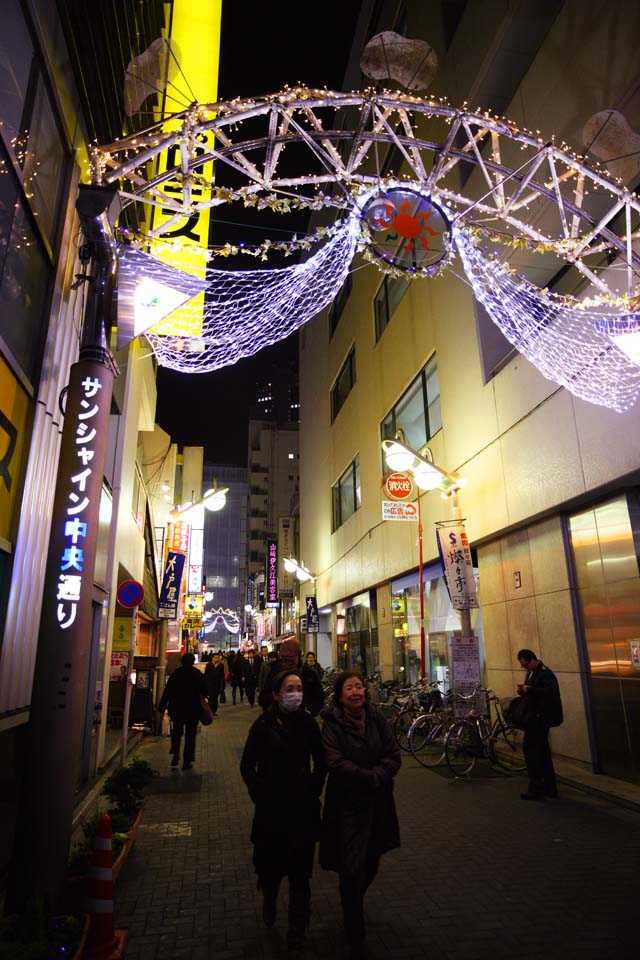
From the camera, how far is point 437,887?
494cm

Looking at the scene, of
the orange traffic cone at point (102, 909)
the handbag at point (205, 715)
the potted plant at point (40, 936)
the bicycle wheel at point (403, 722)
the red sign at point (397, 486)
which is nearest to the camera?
the potted plant at point (40, 936)

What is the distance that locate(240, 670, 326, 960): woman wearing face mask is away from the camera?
394 cm

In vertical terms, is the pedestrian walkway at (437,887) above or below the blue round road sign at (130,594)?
below

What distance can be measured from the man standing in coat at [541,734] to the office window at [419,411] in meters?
8.22

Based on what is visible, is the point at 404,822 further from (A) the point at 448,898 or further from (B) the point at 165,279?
(B) the point at 165,279

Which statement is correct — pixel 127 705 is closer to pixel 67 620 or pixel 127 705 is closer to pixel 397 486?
pixel 67 620

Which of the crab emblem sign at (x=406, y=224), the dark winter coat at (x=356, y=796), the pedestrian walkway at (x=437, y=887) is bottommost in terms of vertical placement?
the pedestrian walkway at (x=437, y=887)

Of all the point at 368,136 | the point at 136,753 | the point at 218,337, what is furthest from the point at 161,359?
the point at 136,753

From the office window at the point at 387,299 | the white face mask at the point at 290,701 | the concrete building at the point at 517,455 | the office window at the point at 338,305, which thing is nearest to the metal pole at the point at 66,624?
the white face mask at the point at 290,701

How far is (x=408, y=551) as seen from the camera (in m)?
16.5

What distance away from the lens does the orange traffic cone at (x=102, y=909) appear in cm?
347

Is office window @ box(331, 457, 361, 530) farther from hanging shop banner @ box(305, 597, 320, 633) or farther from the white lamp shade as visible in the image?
the white lamp shade

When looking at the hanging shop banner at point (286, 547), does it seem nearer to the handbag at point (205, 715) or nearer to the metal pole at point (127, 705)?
the metal pole at point (127, 705)

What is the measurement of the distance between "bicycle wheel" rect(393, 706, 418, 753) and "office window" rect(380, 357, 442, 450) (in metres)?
6.80
